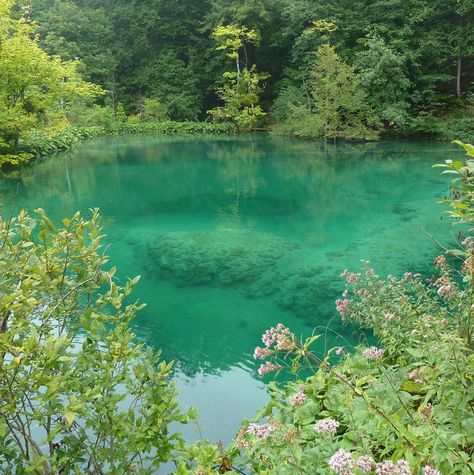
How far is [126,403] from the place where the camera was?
406 cm

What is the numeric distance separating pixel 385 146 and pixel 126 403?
19448 mm

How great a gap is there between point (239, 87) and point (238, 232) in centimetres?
2278

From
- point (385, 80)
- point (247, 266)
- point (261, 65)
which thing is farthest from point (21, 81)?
point (261, 65)

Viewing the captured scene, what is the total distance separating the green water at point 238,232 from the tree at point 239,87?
32.2 ft

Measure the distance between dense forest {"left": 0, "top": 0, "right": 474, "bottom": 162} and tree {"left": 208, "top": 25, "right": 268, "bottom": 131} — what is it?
93 mm

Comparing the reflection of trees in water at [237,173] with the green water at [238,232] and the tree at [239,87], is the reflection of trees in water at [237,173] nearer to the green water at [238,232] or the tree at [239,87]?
the green water at [238,232]

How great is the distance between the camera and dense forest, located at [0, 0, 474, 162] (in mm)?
21516

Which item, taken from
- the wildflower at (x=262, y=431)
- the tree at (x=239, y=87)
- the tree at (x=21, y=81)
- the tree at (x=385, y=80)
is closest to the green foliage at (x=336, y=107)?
the tree at (x=385, y=80)

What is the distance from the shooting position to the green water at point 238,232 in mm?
5188

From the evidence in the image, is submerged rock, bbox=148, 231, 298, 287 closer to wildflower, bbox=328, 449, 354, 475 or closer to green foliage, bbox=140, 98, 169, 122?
wildflower, bbox=328, 449, 354, 475

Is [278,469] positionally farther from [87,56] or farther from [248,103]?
[87,56]

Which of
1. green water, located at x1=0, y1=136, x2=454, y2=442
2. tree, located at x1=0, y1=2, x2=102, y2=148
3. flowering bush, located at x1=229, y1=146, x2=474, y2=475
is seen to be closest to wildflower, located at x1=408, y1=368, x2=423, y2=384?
flowering bush, located at x1=229, y1=146, x2=474, y2=475

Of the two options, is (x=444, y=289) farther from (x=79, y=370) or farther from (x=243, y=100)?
(x=243, y=100)

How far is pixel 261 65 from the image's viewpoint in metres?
32.3
